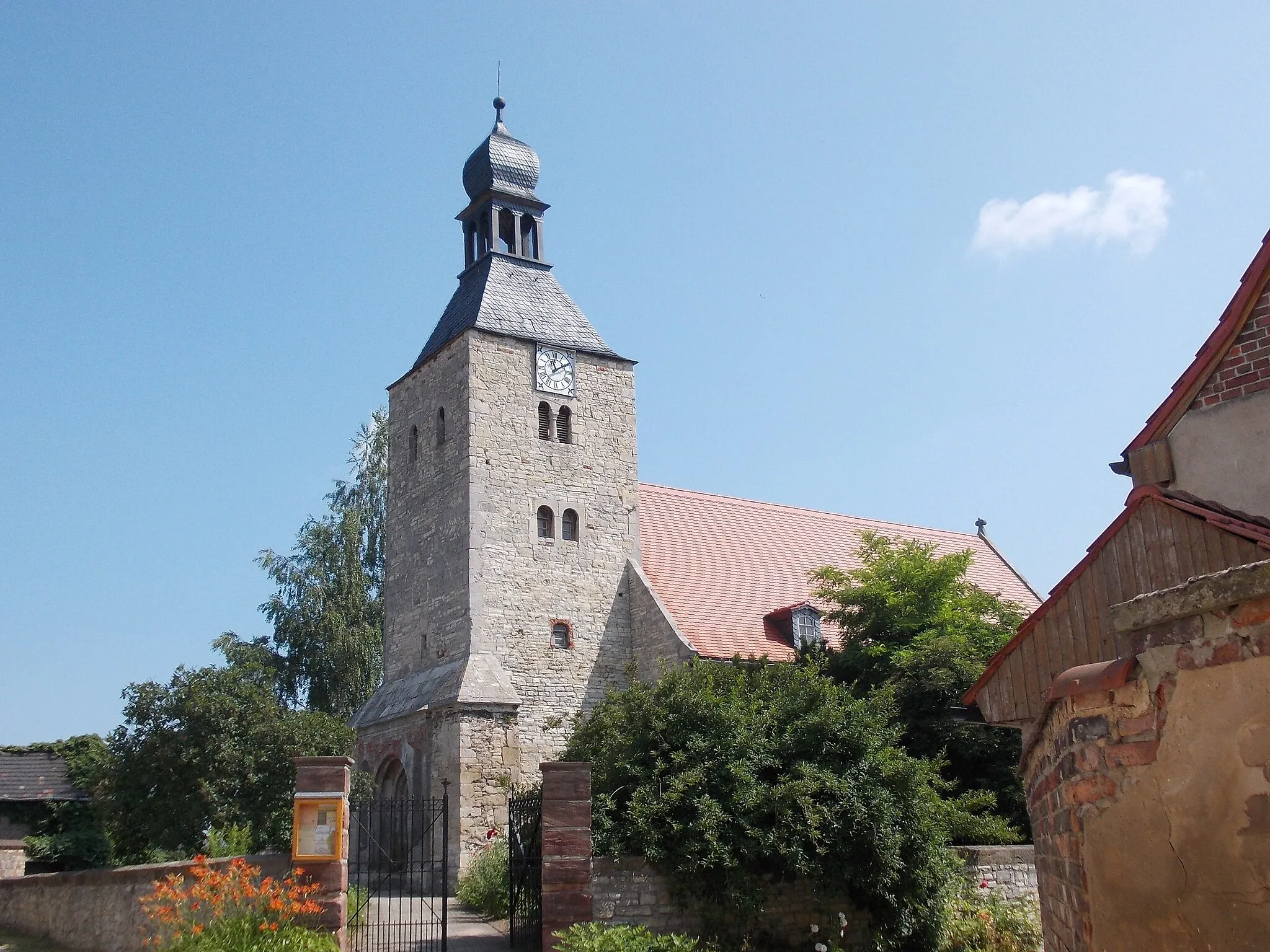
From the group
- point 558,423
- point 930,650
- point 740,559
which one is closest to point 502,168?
point 558,423

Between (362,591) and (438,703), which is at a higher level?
(362,591)

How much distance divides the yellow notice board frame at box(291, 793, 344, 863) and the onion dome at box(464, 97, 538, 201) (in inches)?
707

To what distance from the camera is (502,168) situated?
26.4 m

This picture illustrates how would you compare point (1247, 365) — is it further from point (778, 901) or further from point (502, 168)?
point (502, 168)

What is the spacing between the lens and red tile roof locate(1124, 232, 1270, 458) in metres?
9.73

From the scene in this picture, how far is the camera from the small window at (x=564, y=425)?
24891 millimetres

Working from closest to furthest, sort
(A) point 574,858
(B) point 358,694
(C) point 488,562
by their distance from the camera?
(A) point 574,858 < (C) point 488,562 < (B) point 358,694

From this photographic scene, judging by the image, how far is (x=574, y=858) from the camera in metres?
11.2

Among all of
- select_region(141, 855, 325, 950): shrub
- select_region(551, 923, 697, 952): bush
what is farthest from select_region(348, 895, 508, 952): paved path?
select_region(551, 923, 697, 952): bush

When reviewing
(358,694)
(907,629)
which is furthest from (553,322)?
(358,694)

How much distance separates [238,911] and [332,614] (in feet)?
73.8

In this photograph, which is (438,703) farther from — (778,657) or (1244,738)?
(1244,738)

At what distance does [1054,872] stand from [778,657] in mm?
18042

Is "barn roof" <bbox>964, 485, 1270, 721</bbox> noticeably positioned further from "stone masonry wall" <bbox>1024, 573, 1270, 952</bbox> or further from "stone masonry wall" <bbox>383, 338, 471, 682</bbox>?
"stone masonry wall" <bbox>383, 338, 471, 682</bbox>
